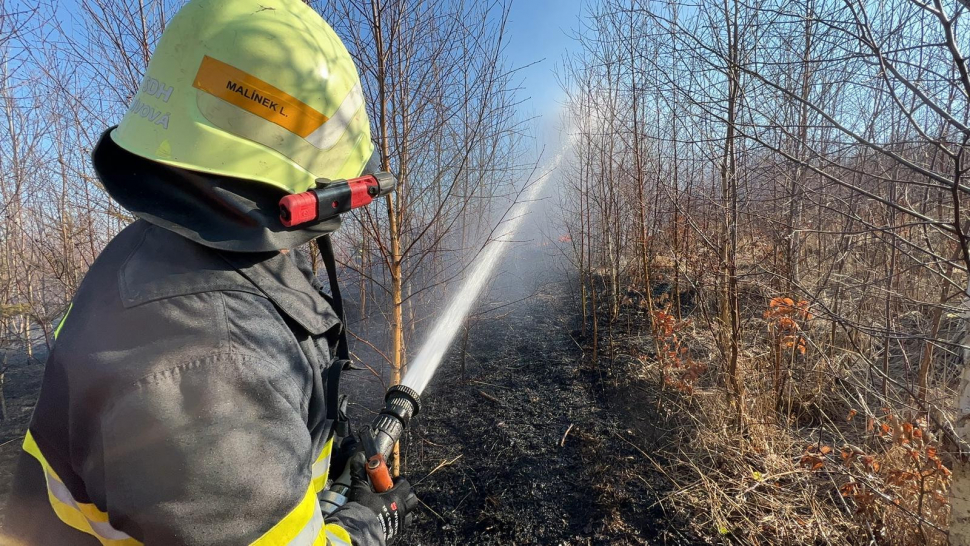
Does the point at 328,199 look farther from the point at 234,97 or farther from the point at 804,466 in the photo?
the point at 804,466

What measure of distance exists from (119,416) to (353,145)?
3.10ft

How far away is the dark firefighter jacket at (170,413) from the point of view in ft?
2.48

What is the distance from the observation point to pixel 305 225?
1.14 metres

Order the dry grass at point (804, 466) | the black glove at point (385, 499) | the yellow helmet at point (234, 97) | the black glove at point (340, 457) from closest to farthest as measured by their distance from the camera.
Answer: the yellow helmet at point (234, 97) < the black glove at point (385, 499) < the black glove at point (340, 457) < the dry grass at point (804, 466)

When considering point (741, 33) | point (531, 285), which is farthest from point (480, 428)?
point (531, 285)

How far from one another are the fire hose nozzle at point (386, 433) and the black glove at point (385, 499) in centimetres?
3

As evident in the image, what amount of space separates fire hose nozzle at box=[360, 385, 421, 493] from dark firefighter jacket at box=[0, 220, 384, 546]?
40cm

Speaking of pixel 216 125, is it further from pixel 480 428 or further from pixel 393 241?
pixel 480 428

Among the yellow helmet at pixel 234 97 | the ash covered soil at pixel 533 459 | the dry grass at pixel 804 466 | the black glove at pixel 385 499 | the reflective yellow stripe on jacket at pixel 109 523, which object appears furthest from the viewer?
the ash covered soil at pixel 533 459

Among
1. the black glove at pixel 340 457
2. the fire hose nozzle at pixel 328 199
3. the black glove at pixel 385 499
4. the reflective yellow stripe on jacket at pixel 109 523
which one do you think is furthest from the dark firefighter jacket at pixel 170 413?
the black glove at pixel 340 457

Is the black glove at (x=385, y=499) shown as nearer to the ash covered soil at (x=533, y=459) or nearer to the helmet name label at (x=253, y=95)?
the helmet name label at (x=253, y=95)

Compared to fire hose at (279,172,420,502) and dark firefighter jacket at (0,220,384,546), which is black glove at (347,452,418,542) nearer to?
fire hose at (279,172,420,502)

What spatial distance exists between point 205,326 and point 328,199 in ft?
1.46

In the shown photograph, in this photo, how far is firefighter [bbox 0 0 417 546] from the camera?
0.77 metres
